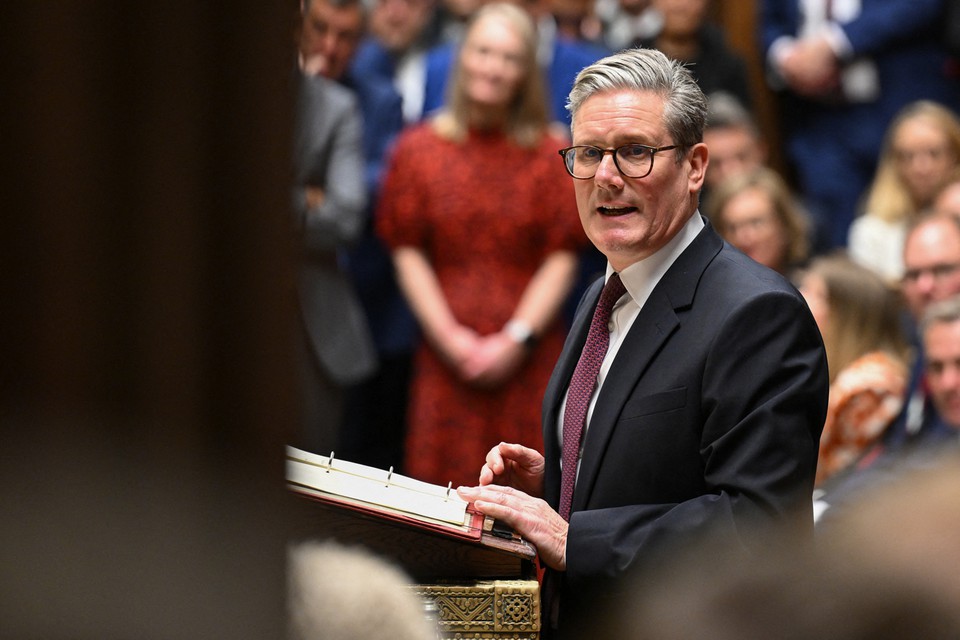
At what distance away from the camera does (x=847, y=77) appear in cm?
593

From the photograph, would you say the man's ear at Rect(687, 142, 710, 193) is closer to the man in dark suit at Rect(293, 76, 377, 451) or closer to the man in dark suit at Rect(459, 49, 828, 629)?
the man in dark suit at Rect(459, 49, 828, 629)

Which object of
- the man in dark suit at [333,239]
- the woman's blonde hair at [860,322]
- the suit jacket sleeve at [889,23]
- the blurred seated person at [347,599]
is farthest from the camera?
the suit jacket sleeve at [889,23]

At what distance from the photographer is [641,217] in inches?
91.7

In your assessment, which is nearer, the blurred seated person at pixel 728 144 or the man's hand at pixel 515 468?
the man's hand at pixel 515 468

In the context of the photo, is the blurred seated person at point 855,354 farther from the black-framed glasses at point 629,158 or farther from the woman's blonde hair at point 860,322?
the black-framed glasses at point 629,158

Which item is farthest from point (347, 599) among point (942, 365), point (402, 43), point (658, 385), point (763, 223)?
point (402, 43)

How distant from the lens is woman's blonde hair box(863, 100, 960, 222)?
17.2ft

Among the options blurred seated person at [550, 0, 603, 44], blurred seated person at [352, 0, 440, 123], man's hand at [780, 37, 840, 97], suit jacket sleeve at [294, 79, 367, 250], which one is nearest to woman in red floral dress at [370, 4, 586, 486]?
suit jacket sleeve at [294, 79, 367, 250]

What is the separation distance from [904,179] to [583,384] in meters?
3.40

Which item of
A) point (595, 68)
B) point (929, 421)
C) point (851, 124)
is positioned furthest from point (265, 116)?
point (851, 124)

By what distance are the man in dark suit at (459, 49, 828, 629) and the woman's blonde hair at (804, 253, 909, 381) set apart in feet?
6.92

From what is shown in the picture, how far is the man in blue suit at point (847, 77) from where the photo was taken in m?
5.75

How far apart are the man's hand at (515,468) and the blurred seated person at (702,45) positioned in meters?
3.34

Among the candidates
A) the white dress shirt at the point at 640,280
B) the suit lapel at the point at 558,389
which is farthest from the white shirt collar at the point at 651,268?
the suit lapel at the point at 558,389
